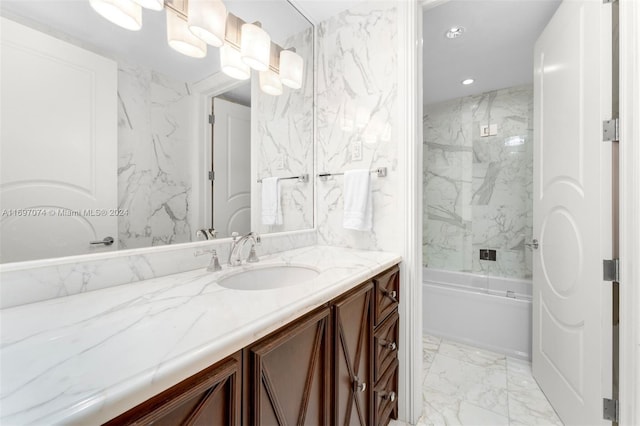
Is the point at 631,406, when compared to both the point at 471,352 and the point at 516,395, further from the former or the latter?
the point at 471,352

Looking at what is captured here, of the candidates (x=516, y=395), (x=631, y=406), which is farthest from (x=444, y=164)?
(x=631, y=406)

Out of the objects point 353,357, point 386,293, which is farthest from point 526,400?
point 353,357

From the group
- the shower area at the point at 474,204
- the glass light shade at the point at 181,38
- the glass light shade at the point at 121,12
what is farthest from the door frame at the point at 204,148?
the shower area at the point at 474,204

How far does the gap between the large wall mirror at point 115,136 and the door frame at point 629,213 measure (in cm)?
155

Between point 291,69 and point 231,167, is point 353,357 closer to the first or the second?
point 231,167

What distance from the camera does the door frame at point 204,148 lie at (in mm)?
1108

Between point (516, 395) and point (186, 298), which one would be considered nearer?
point (186, 298)

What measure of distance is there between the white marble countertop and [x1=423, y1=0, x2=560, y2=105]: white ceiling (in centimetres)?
182

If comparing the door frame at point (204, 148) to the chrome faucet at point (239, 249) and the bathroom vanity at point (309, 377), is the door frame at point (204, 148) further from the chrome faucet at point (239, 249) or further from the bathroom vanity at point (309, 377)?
the bathroom vanity at point (309, 377)

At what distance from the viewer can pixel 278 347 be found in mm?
642

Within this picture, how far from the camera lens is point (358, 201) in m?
Answer: 1.50

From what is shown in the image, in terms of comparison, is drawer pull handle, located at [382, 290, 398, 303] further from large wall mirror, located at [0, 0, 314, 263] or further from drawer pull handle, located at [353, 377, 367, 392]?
large wall mirror, located at [0, 0, 314, 263]

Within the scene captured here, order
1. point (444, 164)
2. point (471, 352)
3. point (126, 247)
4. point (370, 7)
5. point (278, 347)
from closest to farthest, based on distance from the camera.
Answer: point (278, 347), point (126, 247), point (370, 7), point (471, 352), point (444, 164)

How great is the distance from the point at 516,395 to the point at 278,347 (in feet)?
5.86
